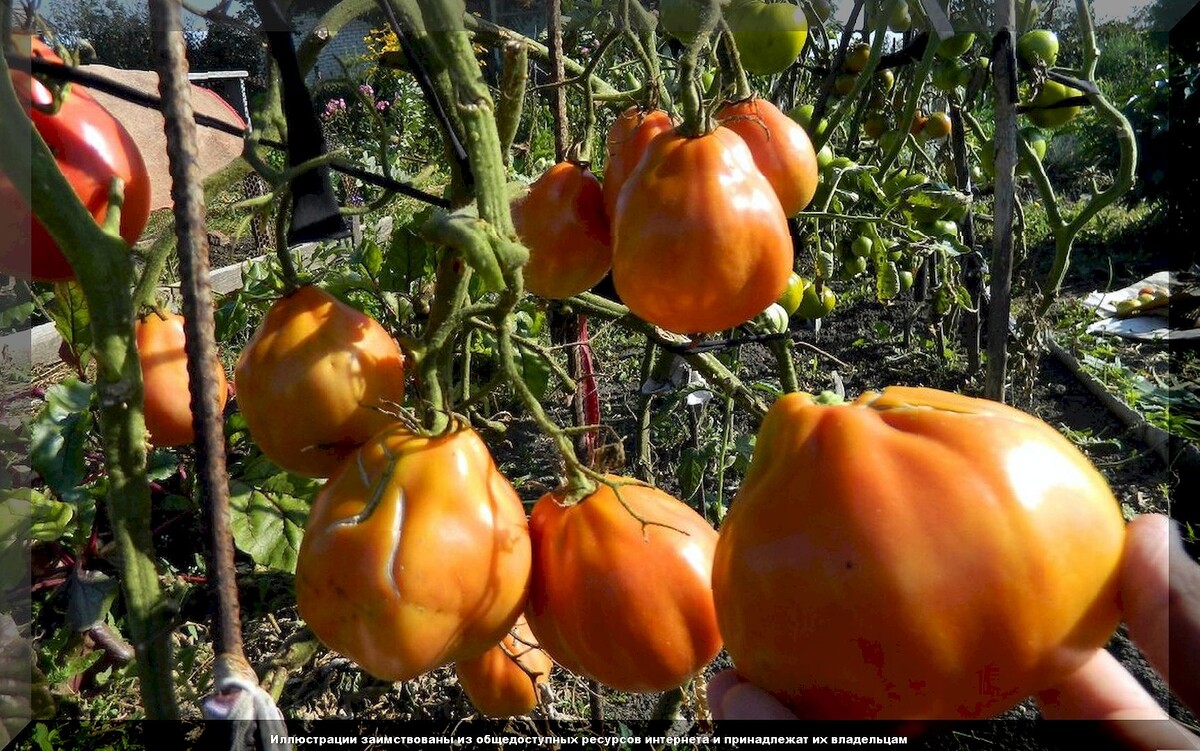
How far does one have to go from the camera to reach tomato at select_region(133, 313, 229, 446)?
0.78 metres

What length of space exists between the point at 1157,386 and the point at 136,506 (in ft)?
11.1

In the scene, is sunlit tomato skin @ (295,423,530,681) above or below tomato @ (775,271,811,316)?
Result: above

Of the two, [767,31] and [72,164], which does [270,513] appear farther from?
[767,31]

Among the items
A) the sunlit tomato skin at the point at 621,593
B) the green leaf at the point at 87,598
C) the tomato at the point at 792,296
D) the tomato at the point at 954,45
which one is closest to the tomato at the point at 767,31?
the tomato at the point at 792,296

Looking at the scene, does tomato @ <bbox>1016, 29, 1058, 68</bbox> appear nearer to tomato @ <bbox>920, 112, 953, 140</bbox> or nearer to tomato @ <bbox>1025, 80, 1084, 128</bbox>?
tomato @ <bbox>1025, 80, 1084, 128</bbox>

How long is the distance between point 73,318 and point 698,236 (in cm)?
93

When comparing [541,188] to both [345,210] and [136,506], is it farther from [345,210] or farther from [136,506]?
[136,506]

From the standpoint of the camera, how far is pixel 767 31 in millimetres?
921

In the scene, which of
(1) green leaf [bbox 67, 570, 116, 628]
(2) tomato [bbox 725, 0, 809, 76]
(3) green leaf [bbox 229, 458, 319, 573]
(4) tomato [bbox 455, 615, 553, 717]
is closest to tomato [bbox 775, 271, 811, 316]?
(2) tomato [bbox 725, 0, 809, 76]

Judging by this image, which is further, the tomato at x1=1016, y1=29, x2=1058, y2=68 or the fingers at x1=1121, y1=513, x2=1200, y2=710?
the tomato at x1=1016, y1=29, x2=1058, y2=68

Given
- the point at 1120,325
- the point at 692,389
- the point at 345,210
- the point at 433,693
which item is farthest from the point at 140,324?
the point at 1120,325

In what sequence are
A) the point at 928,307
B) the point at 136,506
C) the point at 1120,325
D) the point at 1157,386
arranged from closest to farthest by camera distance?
the point at 136,506 < the point at 1157,386 < the point at 928,307 < the point at 1120,325

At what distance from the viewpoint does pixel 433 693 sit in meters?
1.59

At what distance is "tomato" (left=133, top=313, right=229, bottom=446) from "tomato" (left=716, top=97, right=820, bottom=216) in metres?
0.52
